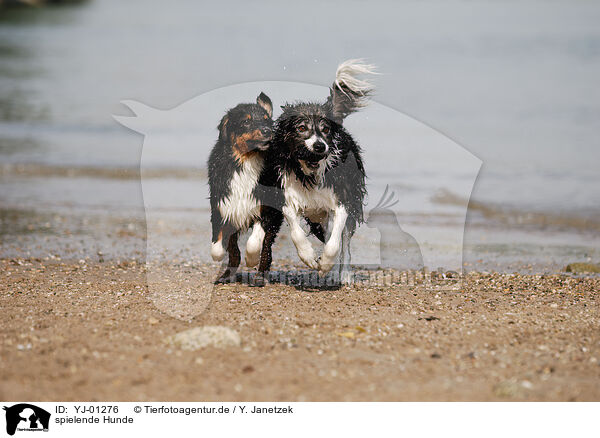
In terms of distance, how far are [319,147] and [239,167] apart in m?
0.85

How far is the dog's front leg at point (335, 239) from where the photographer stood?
5535mm

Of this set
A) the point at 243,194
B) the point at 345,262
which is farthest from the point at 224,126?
the point at 345,262

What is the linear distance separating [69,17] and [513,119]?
31369 millimetres

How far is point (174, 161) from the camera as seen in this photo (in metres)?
13.0

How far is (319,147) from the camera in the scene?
16.8ft

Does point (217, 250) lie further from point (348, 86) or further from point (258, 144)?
point (348, 86)

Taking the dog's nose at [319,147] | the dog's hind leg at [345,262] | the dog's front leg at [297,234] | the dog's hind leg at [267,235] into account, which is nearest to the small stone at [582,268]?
the dog's hind leg at [345,262]

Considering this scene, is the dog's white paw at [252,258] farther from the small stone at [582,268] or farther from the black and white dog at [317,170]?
the small stone at [582,268]

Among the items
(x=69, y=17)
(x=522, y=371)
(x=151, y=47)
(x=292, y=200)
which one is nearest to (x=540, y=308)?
(x=522, y=371)

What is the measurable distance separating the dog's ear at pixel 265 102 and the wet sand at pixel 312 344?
1.66 m

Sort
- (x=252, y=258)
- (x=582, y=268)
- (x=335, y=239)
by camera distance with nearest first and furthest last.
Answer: (x=335, y=239) < (x=252, y=258) < (x=582, y=268)

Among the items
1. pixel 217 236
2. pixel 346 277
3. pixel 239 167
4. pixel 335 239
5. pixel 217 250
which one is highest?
pixel 239 167

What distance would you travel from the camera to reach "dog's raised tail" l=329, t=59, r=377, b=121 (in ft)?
18.5
